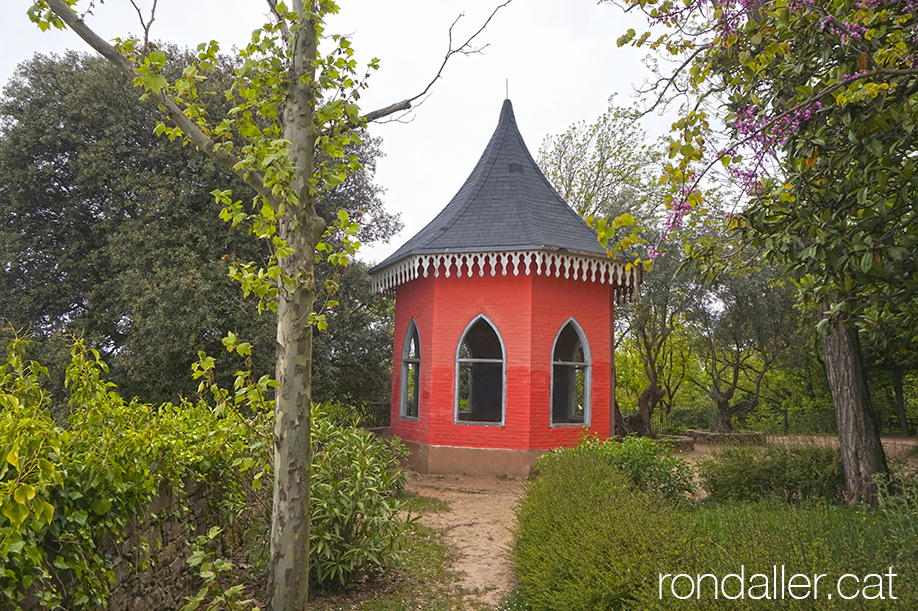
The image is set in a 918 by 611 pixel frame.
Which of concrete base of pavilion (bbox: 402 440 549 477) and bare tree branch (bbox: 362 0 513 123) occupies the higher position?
bare tree branch (bbox: 362 0 513 123)

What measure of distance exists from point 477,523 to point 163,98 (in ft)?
21.1

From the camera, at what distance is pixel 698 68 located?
444cm

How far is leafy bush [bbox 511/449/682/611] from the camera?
3102 millimetres

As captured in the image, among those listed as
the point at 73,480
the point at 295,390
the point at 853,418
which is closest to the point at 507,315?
the point at 853,418

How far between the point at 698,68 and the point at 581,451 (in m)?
4.93

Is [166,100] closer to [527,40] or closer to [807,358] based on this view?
[527,40]

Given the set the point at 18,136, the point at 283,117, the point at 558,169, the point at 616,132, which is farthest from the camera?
the point at 558,169

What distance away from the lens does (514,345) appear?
11.1m

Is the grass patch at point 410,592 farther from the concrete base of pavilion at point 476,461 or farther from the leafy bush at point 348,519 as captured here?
the concrete base of pavilion at point 476,461

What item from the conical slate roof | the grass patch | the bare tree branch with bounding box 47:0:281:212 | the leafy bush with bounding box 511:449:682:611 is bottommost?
the grass patch

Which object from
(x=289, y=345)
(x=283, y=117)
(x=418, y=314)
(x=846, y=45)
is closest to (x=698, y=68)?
(x=846, y=45)

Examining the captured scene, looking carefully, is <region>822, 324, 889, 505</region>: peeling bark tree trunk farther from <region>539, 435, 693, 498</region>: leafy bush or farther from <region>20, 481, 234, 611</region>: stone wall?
<region>20, 481, 234, 611</region>: stone wall

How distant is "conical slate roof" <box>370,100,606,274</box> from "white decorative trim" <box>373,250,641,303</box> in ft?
0.47

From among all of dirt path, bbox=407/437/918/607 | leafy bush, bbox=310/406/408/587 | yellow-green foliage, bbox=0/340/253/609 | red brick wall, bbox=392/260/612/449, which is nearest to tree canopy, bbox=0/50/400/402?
red brick wall, bbox=392/260/612/449
